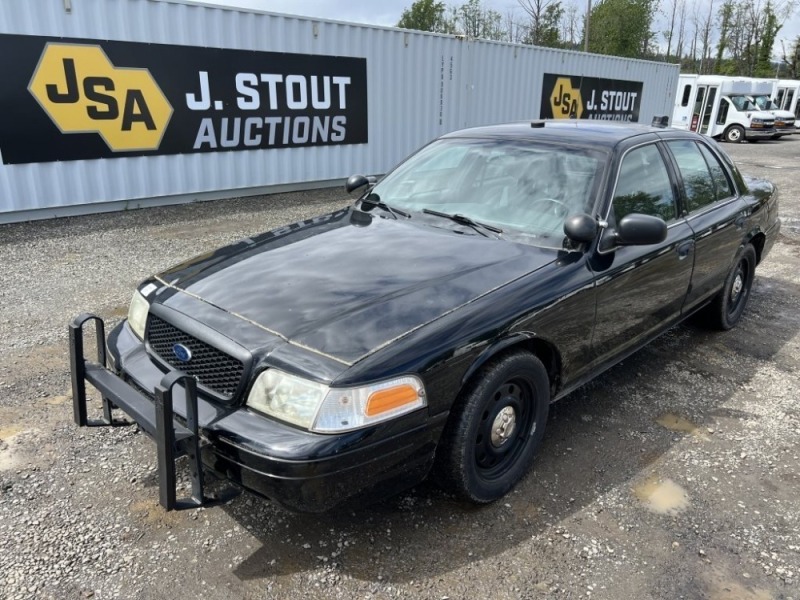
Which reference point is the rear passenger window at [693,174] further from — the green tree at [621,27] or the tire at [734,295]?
the green tree at [621,27]

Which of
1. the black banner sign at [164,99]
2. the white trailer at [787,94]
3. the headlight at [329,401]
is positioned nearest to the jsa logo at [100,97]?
the black banner sign at [164,99]

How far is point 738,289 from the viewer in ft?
17.3

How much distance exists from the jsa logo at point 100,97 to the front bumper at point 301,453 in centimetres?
742

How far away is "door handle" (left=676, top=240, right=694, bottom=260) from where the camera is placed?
3900 millimetres

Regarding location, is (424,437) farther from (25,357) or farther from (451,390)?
(25,357)

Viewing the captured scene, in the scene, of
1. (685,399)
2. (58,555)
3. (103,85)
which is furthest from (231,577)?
(103,85)

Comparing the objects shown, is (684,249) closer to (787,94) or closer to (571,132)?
(571,132)

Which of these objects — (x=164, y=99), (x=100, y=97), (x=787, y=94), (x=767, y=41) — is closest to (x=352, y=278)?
(x=100, y=97)

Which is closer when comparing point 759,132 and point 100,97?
point 100,97

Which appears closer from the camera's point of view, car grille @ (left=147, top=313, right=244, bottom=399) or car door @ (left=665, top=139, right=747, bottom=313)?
car grille @ (left=147, top=313, right=244, bottom=399)

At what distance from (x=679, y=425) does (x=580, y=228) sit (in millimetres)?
1518

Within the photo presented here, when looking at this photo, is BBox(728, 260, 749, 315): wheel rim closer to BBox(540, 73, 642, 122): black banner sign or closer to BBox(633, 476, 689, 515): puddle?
BBox(633, 476, 689, 515): puddle

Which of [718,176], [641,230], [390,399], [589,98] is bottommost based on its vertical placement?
[390,399]

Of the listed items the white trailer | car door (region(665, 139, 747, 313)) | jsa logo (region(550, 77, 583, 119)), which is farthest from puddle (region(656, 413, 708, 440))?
the white trailer
